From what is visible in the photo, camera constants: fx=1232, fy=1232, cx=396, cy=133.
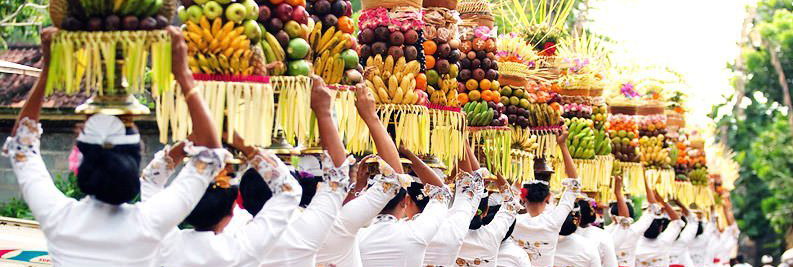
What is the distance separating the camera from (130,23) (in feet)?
13.1

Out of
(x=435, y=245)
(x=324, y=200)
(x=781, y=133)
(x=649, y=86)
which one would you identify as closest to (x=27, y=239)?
(x=435, y=245)

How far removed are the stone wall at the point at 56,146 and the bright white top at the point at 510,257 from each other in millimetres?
4989

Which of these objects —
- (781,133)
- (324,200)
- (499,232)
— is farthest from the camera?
(781,133)

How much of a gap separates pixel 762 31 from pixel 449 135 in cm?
2011

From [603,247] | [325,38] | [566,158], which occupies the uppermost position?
[325,38]

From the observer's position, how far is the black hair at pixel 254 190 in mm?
4915

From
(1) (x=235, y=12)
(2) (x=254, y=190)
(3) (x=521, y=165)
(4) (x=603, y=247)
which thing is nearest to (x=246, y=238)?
(2) (x=254, y=190)

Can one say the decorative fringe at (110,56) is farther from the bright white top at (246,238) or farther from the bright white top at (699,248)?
the bright white top at (699,248)

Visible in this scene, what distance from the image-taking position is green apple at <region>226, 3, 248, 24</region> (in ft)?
14.9

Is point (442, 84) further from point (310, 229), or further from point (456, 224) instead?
point (310, 229)

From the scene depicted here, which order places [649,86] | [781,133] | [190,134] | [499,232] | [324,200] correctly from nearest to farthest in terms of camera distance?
1. [190,134]
2. [324,200]
3. [499,232]
4. [649,86]
5. [781,133]

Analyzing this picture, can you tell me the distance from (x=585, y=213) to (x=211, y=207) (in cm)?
580

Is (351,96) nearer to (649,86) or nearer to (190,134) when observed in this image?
(190,134)

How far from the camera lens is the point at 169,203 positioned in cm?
392
